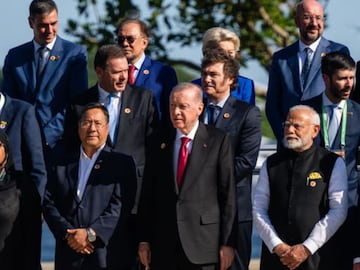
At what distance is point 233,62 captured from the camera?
977 cm

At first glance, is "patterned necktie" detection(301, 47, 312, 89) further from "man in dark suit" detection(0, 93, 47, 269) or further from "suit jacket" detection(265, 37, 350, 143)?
"man in dark suit" detection(0, 93, 47, 269)

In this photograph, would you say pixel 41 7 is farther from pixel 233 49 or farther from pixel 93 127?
pixel 233 49

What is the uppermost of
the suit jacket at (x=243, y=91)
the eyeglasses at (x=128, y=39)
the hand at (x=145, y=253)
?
the eyeglasses at (x=128, y=39)

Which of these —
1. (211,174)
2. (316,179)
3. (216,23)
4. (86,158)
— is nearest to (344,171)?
(316,179)

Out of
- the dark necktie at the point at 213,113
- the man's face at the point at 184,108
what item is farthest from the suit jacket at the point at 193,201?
the dark necktie at the point at 213,113

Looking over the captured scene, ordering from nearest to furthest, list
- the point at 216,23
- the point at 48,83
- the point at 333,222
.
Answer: the point at 333,222
the point at 48,83
the point at 216,23

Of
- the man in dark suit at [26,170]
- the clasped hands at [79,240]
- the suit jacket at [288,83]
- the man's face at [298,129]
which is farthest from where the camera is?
the suit jacket at [288,83]

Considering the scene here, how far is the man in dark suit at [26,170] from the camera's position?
9.74 metres

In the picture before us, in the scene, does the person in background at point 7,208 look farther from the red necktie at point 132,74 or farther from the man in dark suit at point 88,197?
the red necktie at point 132,74

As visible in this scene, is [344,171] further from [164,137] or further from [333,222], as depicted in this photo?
[164,137]

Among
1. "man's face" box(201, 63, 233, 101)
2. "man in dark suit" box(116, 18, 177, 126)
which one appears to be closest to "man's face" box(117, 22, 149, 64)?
"man in dark suit" box(116, 18, 177, 126)

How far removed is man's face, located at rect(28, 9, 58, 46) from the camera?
33.5 feet

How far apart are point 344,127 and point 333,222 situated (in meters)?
0.74

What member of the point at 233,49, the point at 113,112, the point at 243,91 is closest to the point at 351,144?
the point at 243,91
